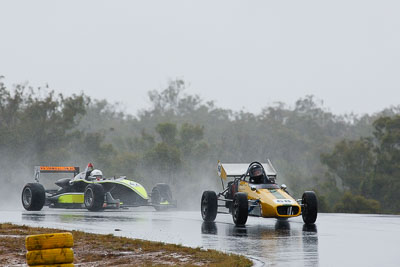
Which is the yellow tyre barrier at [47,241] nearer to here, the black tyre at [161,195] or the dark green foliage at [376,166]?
the black tyre at [161,195]

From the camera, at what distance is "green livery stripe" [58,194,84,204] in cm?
2881

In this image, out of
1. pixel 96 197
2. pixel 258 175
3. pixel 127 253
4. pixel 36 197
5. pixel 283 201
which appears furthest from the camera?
pixel 36 197

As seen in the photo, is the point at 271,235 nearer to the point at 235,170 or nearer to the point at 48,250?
the point at 235,170

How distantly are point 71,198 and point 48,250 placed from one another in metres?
19.0

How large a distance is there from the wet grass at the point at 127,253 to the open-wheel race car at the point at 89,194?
33.9 ft

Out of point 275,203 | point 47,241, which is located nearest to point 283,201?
point 275,203

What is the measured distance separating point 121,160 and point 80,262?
5262 centimetres

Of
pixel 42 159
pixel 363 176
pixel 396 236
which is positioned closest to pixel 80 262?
pixel 396 236

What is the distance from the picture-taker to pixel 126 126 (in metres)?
115

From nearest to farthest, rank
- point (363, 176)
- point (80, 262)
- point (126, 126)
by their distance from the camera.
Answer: point (80, 262) < point (363, 176) < point (126, 126)

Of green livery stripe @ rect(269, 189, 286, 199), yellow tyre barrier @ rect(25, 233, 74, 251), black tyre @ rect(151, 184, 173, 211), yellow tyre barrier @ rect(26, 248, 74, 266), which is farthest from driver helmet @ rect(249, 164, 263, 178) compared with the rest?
yellow tyre barrier @ rect(26, 248, 74, 266)

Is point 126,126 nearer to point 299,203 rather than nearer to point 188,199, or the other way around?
point 188,199

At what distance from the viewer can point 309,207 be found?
20.8 metres

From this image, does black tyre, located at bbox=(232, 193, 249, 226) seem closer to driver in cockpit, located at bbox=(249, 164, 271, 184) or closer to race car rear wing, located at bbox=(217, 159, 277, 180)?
driver in cockpit, located at bbox=(249, 164, 271, 184)
